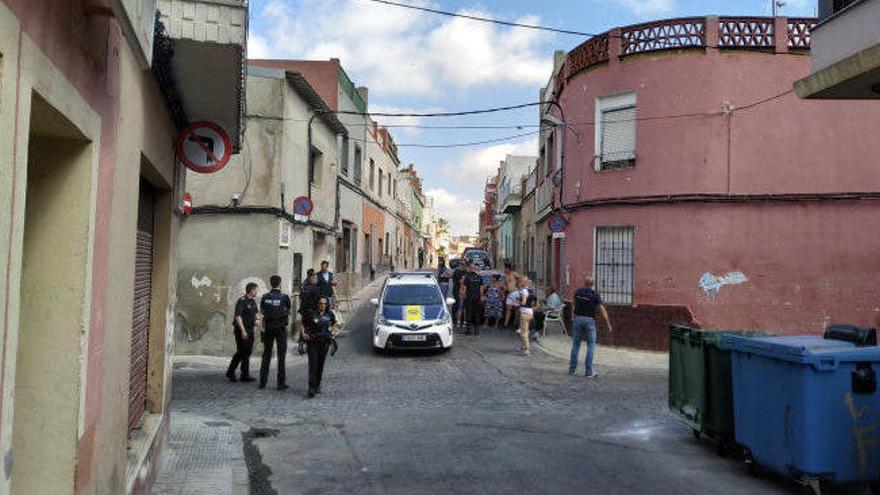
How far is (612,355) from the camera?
48.2 feet

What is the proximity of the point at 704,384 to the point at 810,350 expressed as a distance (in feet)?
5.57

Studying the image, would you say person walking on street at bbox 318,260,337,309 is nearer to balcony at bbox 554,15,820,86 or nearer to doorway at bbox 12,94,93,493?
balcony at bbox 554,15,820,86

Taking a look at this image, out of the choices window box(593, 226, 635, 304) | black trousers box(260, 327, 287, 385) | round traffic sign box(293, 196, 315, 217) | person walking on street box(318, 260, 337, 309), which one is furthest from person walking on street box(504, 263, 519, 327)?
black trousers box(260, 327, 287, 385)

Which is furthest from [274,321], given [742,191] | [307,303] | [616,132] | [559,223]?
[742,191]

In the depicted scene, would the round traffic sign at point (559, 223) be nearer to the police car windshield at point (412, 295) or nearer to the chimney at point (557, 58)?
the police car windshield at point (412, 295)

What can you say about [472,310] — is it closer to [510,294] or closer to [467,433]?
[510,294]

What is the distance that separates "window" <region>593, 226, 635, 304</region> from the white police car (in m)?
3.97

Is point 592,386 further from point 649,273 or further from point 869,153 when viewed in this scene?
point 869,153

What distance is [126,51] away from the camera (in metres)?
4.29

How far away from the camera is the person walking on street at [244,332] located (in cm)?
1123

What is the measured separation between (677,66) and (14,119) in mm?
15395

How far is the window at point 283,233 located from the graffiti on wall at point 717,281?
9.38m

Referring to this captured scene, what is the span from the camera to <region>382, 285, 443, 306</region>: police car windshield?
14.6 meters

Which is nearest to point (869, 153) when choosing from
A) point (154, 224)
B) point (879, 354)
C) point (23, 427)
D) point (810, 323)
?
point (810, 323)
